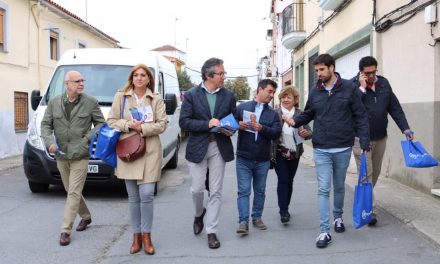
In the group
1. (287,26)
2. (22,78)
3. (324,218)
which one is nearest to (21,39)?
(22,78)

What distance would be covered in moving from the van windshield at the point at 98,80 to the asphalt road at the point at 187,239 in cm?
179

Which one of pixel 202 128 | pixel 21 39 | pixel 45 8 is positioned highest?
pixel 45 8

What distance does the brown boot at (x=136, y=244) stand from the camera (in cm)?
484

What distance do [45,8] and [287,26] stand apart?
9.99m

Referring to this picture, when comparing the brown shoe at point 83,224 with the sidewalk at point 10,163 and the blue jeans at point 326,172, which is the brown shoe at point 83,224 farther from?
the sidewalk at point 10,163

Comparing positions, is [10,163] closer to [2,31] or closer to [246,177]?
[2,31]

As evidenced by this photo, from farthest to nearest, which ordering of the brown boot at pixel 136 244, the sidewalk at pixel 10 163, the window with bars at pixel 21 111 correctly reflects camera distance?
1. the window with bars at pixel 21 111
2. the sidewalk at pixel 10 163
3. the brown boot at pixel 136 244

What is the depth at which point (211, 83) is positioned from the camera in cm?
504

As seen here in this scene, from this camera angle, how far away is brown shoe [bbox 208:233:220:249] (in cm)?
498

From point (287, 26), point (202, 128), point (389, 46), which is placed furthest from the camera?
point (287, 26)

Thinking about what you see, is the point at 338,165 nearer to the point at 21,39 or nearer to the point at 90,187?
the point at 90,187

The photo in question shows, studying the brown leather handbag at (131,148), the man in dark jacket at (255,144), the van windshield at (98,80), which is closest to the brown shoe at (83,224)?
the brown leather handbag at (131,148)

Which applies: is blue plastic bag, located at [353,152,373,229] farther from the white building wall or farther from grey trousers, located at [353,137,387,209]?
the white building wall

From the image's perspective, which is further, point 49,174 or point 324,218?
point 49,174
